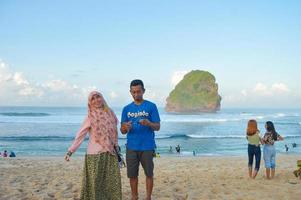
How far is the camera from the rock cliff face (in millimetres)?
123125

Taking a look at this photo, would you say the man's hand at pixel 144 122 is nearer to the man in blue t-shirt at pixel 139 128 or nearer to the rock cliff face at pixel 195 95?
the man in blue t-shirt at pixel 139 128

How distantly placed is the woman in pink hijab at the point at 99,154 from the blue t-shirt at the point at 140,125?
46 centimetres

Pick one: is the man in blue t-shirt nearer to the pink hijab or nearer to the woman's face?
the pink hijab

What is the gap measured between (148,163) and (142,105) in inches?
32.6

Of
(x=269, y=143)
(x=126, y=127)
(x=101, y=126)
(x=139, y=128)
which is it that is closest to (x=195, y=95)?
(x=269, y=143)

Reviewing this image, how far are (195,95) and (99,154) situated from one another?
125675mm

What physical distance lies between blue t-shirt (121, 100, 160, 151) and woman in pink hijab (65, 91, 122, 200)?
0.46 meters

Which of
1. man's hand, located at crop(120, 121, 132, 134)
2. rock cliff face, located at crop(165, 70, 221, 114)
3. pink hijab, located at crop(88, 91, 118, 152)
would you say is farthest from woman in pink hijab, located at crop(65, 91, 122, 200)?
rock cliff face, located at crop(165, 70, 221, 114)

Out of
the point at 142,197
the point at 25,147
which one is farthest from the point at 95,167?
the point at 25,147

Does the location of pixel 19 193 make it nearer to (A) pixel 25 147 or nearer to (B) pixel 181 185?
(B) pixel 181 185

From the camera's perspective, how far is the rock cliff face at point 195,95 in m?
123

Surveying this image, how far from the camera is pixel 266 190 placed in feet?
23.7

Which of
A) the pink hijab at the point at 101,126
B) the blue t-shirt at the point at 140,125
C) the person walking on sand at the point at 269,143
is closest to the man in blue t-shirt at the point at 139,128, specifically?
the blue t-shirt at the point at 140,125

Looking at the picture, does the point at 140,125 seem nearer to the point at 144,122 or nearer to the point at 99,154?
the point at 144,122
